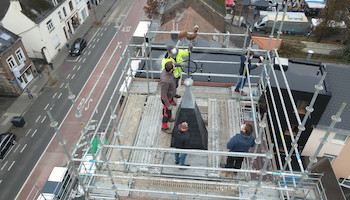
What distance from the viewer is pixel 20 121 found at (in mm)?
25750

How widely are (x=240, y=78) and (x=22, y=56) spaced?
26688 millimetres

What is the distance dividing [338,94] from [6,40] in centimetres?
2993

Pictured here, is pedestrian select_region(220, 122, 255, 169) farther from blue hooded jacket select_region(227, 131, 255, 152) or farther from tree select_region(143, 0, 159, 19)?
tree select_region(143, 0, 159, 19)

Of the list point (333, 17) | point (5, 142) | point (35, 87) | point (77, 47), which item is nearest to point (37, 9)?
point (77, 47)

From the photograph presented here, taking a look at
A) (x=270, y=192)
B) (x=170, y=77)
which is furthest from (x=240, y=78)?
(x=270, y=192)

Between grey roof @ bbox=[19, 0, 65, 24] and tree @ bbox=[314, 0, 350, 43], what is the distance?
114 ft

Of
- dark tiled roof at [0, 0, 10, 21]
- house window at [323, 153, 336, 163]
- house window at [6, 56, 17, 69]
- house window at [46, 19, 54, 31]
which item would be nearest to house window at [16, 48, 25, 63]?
house window at [6, 56, 17, 69]

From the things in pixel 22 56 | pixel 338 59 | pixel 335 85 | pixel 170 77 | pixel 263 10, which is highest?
pixel 263 10

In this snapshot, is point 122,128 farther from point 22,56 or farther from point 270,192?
point 22,56

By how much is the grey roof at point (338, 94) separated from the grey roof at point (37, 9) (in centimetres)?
3002

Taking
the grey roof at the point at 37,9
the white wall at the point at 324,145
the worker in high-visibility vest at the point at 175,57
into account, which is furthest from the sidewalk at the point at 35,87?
the white wall at the point at 324,145

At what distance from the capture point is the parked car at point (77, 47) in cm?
Result: 3400

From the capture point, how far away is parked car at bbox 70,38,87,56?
3400 cm

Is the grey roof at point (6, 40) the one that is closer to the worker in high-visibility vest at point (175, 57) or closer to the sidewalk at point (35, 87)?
the sidewalk at point (35, 87)
